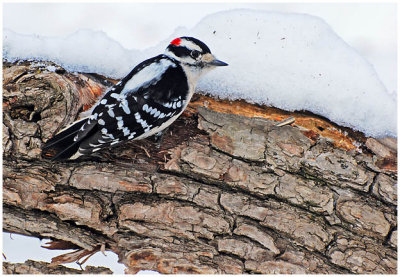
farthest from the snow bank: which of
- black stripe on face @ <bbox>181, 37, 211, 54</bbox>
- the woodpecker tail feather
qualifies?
the woodpecker tail feather

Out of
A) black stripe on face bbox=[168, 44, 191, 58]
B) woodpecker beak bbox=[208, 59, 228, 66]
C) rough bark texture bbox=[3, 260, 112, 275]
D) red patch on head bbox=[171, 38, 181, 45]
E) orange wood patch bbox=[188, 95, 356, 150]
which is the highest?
red patch on head bbox=[171, 38, 181, 45]

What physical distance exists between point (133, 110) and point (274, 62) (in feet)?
3.30

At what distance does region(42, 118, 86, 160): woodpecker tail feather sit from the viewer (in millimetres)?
2492

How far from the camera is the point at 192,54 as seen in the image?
284 cm

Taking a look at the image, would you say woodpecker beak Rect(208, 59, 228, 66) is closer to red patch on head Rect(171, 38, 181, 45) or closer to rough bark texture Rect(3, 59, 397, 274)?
red patch on head Rect(171, 38, 181, 45)

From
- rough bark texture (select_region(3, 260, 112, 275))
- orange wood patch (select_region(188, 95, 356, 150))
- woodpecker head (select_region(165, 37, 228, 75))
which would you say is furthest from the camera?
woodpecker head (select_region(165, 37, 228, 75))

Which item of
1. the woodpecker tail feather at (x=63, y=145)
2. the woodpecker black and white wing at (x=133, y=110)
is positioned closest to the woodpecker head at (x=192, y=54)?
the woodpecker black and white wing at (x=133, y=110)

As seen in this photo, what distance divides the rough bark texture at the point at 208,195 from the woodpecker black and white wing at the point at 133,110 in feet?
0.45

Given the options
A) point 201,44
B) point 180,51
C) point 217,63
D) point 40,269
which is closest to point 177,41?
point 180,51

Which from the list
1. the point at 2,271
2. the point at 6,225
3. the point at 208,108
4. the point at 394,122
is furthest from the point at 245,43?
the point at 2,271

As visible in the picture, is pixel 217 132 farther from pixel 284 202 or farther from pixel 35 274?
pixel 35 274

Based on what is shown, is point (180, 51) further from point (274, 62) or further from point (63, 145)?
point (63, 145)

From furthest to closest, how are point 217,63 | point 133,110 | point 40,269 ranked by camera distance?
point 217,63, point 133,110, point 40,269

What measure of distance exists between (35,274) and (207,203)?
111 centimetres
